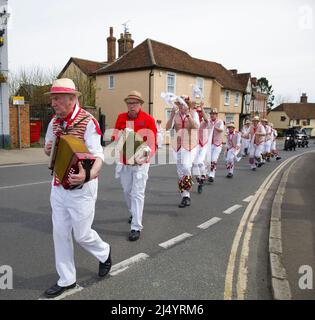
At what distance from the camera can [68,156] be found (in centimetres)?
299

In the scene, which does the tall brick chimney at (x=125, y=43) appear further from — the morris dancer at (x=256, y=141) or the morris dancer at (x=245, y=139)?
the morris dancer at (x=256, y=141)

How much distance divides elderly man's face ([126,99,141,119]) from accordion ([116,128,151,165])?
237 millimetres

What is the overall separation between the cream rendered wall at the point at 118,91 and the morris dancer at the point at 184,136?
22.3 m

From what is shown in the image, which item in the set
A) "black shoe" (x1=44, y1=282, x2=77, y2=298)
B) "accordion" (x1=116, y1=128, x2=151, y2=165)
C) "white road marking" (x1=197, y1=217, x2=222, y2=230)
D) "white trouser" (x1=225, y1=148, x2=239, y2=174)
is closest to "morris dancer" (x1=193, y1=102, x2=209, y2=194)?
"white road marking" (x1=197, y1=217, x2=222, y2=230)

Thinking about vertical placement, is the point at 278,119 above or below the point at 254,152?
above

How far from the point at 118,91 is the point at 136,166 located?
27294 mm

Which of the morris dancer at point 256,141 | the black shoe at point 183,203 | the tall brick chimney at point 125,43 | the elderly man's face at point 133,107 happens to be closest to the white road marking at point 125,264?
the elderly man's face at point 133,107

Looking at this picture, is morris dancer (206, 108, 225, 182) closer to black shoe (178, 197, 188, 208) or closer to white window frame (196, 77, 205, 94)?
black shoe (178, 197, 188, 208)

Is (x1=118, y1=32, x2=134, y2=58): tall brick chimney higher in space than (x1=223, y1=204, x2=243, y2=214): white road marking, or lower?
higher

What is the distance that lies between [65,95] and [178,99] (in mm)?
3555

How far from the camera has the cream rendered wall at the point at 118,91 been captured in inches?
1141

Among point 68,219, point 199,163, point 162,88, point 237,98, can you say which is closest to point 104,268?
point 68,219

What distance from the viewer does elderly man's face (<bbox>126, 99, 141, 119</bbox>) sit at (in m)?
4.91

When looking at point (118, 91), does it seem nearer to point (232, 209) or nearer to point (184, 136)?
point (184, 136)
